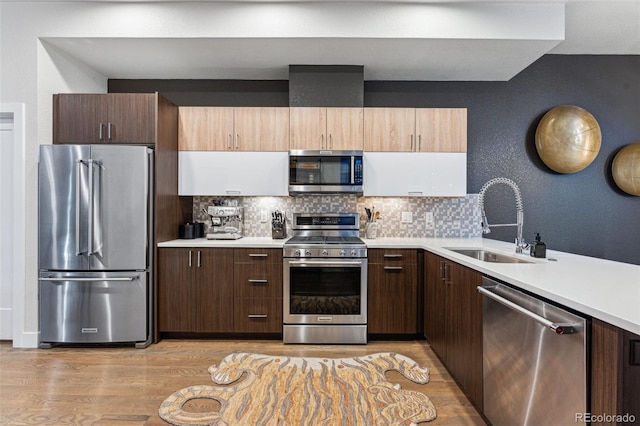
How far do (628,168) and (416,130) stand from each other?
2.32 meters

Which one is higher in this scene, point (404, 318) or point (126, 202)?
point (126, 202)

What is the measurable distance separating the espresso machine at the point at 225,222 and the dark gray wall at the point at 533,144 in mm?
2010

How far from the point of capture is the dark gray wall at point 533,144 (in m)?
3.74

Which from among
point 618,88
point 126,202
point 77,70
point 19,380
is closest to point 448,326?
point 126,202

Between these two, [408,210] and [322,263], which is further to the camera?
[408,210]

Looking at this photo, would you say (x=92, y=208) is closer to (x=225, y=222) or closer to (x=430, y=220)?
(x=225, y=222)

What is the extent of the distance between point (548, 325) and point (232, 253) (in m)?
2.51

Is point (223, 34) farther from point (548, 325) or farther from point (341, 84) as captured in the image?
point (548, 325)

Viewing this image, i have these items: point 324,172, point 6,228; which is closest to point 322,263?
point 324,172

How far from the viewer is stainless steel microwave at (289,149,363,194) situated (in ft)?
11.0

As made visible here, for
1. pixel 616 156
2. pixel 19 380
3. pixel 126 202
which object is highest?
pixel 616 156

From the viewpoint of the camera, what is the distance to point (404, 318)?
3.13 meters

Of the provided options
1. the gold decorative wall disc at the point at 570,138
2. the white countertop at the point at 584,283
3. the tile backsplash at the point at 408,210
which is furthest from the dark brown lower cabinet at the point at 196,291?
the gold decorative wall disc at the point at 570,138

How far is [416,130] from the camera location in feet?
11.2
